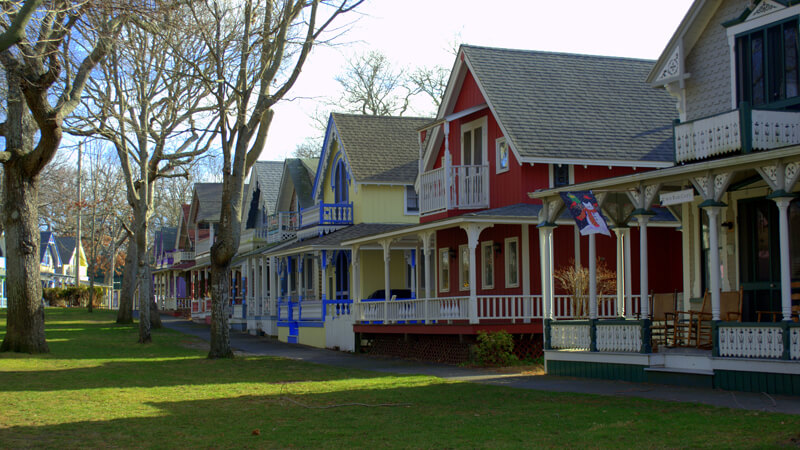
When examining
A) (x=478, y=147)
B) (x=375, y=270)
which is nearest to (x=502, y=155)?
(x=478, y=147)

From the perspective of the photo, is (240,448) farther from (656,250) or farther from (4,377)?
(656,250)

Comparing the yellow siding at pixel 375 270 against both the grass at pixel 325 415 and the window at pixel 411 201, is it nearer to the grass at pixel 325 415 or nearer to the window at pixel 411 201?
the window at pixel 411 201

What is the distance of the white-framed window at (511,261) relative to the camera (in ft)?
80.6

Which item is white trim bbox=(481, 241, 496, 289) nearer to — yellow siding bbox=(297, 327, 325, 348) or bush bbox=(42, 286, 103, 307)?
yellow siding bbox=(297, 327, 325, 348)

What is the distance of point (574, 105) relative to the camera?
2673 cm

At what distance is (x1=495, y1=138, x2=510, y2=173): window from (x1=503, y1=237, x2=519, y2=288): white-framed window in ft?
6.87

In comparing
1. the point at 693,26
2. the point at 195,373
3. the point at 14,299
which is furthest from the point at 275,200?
the point at 693,26

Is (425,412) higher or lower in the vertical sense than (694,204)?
lower

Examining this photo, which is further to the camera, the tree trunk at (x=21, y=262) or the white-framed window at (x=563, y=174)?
the white-framed window at (x=563, y=174)

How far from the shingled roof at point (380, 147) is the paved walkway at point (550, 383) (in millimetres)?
8421

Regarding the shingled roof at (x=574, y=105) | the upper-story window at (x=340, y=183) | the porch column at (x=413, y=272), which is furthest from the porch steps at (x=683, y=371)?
the upper-story window at (x=340, y=183)

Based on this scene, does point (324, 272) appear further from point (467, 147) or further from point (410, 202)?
point (467, 147)

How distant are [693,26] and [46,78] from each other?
1506 cm

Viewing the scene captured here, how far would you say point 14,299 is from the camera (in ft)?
76.0
